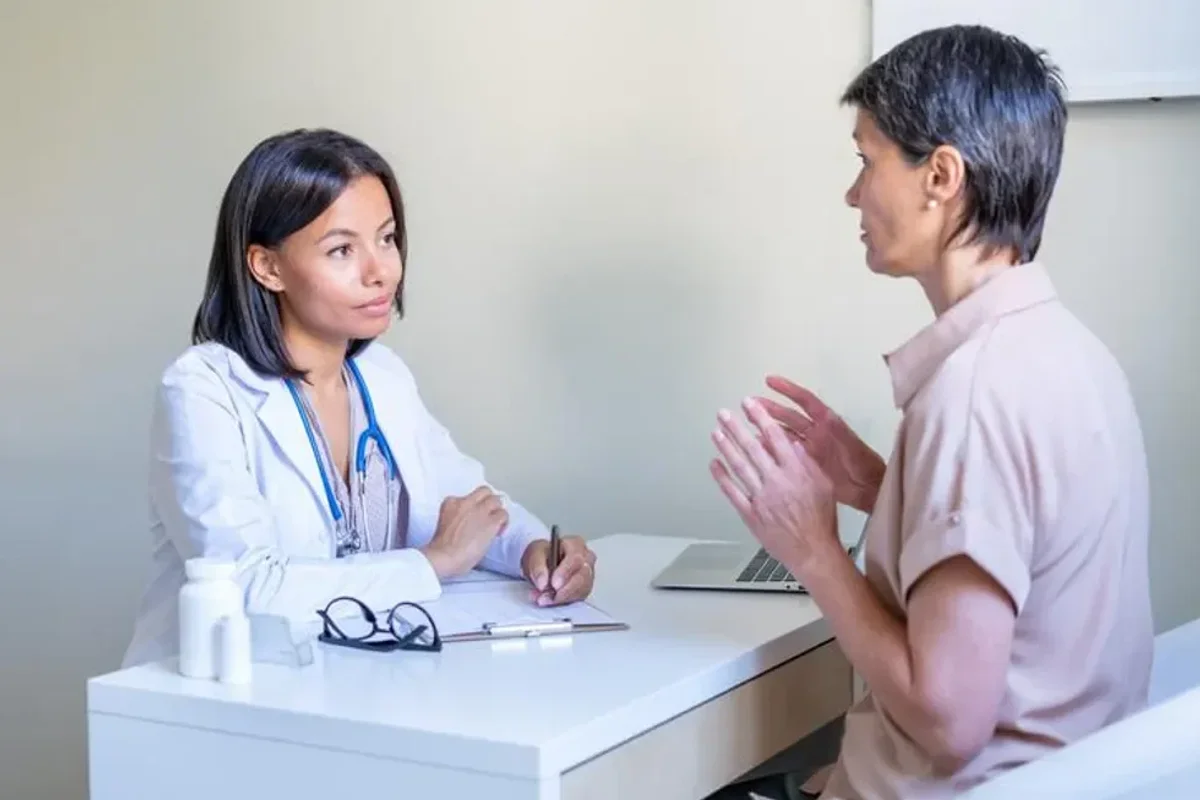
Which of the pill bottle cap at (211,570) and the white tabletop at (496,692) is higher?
the pill bottle cap at (211,570)

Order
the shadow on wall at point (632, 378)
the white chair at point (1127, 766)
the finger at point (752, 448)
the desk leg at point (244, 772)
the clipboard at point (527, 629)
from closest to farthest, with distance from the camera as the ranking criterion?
the white chair at point (1127, 766), the desk leg at point (244, 772), the finger at point (752, 448), the clipboard at point (527, 629), the shadow on wall at point (632, 378)

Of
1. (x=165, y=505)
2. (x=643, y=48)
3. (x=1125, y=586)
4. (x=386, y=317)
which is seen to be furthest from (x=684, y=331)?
(x=1125, y=586)

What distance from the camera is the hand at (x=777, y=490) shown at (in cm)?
136

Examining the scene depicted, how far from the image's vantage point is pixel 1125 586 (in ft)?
4.19

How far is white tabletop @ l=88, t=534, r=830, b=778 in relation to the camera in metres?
1.19

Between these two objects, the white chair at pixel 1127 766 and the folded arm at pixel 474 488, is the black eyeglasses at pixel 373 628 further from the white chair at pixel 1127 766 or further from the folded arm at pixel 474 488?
the white chair at pixel 1127 766

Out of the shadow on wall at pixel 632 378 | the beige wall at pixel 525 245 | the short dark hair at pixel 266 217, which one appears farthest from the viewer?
the shadow on wall at pixel 632 378

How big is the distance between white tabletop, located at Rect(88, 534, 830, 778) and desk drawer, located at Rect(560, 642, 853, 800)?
0.02 m

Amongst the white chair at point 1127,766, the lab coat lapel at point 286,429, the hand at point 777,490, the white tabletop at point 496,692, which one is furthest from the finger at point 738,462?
the lab coat lapel at point 286,429

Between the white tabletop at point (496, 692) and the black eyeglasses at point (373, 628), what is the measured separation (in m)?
0.02

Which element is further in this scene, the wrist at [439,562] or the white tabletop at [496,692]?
the wrist at [439,562]

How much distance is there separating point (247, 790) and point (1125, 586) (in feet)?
2.57

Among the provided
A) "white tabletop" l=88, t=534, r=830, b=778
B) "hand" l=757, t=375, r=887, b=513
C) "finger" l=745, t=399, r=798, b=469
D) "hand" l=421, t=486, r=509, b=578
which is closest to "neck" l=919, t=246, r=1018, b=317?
"finger" l=745, t=399, r=798, b=469

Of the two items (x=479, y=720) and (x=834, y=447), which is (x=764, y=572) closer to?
(x=834, y=447)
